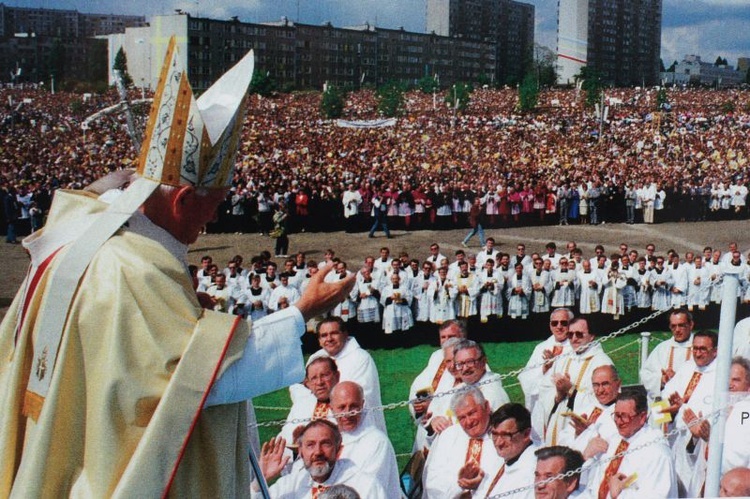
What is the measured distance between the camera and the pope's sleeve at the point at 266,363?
1514 millimetres

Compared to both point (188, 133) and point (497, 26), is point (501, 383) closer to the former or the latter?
point (497, 26)

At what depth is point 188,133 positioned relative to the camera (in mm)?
1663

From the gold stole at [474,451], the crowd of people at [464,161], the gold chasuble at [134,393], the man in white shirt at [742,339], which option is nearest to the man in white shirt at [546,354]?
the man in white shirt at [742,339]

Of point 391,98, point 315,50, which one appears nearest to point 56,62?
point 315,50

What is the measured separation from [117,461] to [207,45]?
497cm

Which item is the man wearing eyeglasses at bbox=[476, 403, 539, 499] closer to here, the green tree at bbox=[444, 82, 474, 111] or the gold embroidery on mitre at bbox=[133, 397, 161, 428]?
the gold embroidery on mitre at bbox=[133, 397, 161, 428]

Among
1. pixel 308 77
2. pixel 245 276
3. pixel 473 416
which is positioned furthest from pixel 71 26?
pixel 473 416

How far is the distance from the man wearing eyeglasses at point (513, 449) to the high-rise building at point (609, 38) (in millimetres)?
4817

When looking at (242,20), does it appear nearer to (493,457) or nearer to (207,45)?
(207,45)

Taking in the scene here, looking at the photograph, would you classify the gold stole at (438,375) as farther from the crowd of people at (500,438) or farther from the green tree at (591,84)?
the green tree at (591,84)

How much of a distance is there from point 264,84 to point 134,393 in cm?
551

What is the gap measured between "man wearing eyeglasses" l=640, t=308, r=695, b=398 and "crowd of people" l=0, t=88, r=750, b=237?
2.62 meters

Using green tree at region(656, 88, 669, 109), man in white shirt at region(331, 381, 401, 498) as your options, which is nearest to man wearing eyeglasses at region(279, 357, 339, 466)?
Answer: man in white shirt at region(331, 381, 401, 498)

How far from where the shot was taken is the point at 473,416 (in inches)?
151
